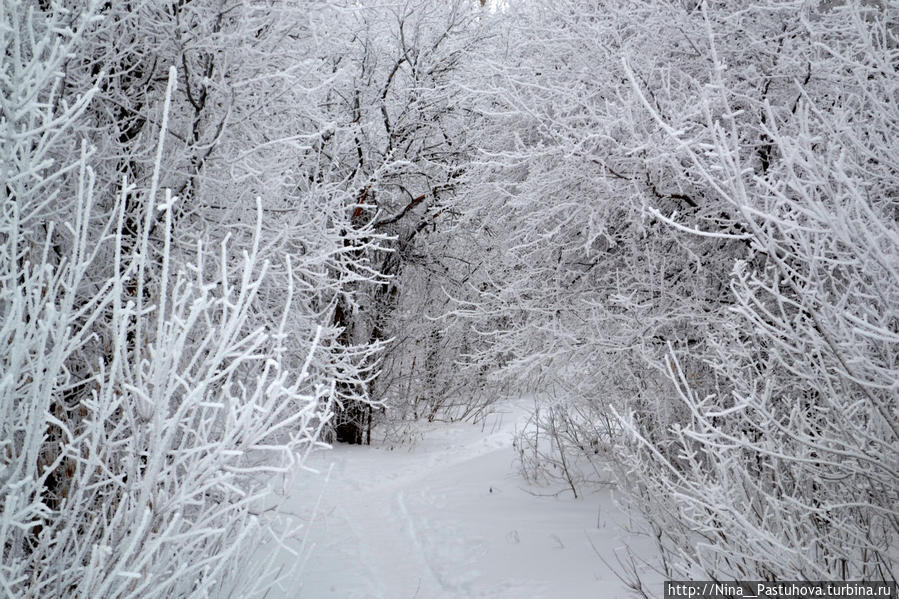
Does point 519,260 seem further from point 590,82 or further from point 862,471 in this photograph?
point 862,471

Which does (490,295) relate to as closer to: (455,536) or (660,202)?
(660,202)

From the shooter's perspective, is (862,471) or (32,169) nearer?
(32,169)

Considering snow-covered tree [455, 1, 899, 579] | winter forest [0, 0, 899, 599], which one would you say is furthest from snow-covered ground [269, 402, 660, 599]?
snow-covered tree [455, 1, 899, 579]

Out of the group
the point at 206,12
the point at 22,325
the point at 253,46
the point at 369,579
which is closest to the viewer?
the point at 22,325

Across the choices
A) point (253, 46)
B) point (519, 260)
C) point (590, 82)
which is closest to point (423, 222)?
point (519, 260)

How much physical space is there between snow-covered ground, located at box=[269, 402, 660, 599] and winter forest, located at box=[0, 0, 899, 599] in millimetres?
55

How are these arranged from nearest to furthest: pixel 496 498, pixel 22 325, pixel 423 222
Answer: pixel 22 325, pixel 496 498, pixel 423 222

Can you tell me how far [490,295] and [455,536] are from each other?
252 centimetres

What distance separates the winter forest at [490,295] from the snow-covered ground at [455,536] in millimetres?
55

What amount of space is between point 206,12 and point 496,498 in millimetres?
5294

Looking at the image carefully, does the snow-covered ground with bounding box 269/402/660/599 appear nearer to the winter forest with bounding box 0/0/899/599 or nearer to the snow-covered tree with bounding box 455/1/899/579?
the winter forest with bounding box 0/0/899/599

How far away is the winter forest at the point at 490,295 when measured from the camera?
183 centimetres

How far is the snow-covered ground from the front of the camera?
16.0 feet

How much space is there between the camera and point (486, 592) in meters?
4.82
